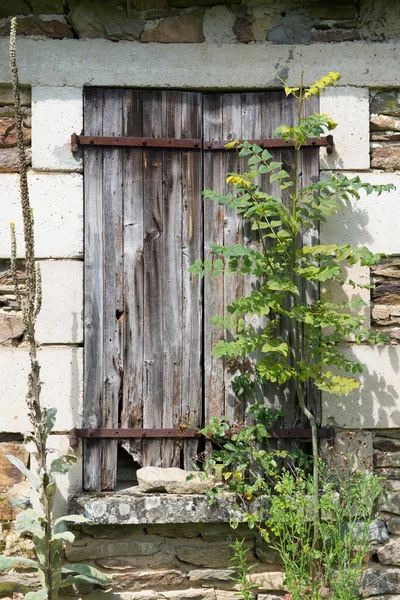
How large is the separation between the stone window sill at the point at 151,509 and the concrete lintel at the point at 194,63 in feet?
7.14

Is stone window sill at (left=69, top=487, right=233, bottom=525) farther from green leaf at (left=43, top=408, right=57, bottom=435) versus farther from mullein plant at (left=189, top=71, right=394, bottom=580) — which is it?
green leaf at (left=43, top=408, right=57, bottom=435)

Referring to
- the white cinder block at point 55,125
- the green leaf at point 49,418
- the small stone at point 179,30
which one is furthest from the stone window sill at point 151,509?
the small stone at point 179,30

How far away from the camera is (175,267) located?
4.09 meters

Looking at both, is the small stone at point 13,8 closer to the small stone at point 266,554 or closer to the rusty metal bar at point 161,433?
the rusty metal bar at point 161,433

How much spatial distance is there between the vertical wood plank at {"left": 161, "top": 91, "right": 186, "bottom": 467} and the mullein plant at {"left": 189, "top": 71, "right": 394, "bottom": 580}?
0.21 meters

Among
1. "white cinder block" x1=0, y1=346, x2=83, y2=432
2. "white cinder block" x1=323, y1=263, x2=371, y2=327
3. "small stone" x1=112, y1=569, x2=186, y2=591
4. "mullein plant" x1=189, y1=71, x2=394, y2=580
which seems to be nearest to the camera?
"mullein plant" x1=189, y1=71, x2=394, y2=580

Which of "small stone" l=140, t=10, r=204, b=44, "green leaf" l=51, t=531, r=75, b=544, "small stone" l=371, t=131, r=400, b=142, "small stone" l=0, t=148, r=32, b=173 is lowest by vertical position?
"green leaf" l=51, t=531, r=75, b=544

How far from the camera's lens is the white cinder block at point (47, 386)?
3.96m

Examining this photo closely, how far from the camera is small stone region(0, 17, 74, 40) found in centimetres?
415

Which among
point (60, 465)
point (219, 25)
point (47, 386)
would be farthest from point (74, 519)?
point (219, 25)

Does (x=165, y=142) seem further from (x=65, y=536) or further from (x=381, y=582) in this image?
(x=381, y=582)

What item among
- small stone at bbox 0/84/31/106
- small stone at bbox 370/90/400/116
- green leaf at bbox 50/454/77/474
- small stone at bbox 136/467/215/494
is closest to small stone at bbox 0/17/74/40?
small stone at bbox 0/84/31/106

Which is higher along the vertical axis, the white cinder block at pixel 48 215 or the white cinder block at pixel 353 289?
the white cinder block at pixel 48 215

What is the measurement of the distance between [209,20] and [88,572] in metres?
2.95
